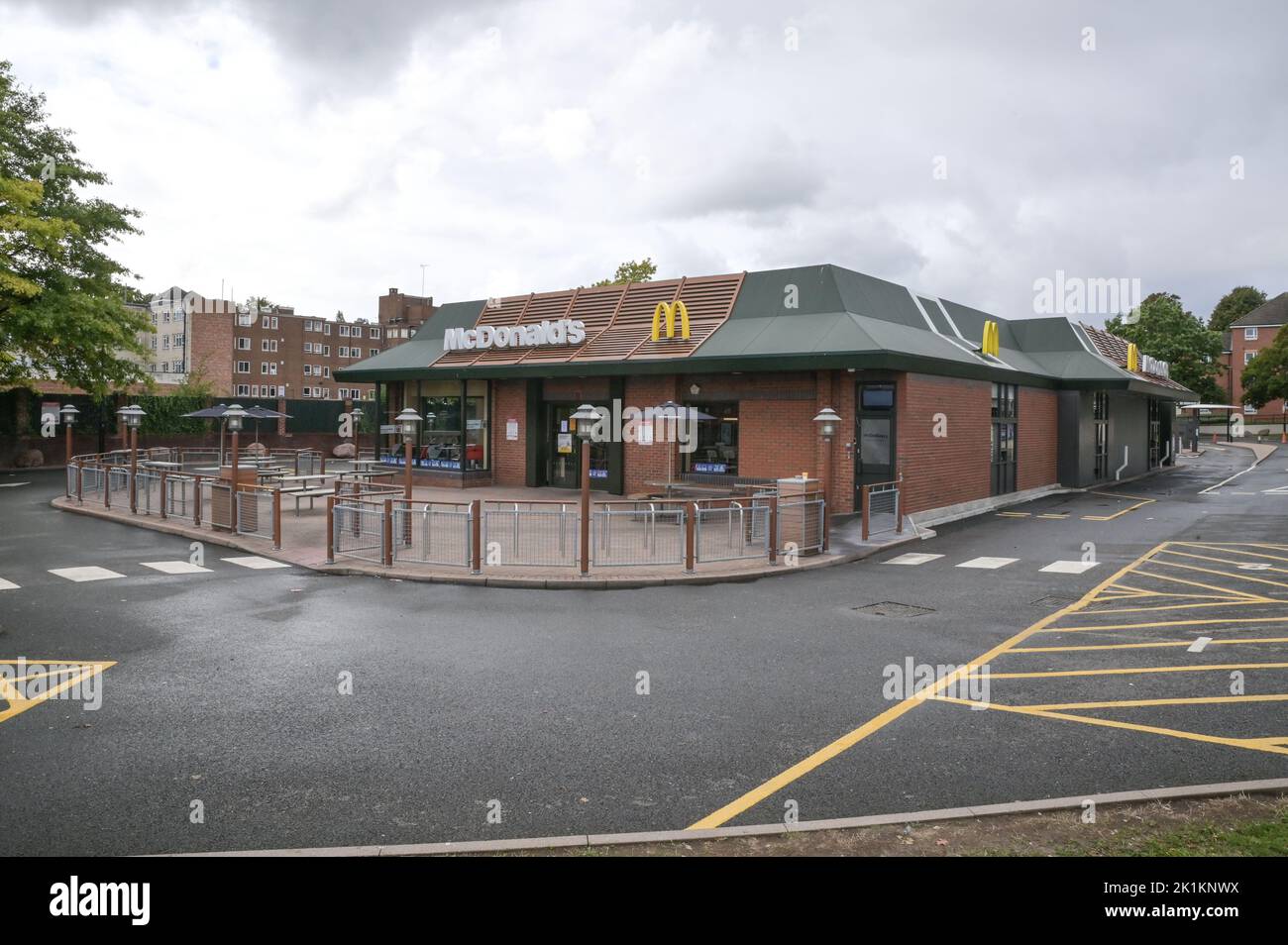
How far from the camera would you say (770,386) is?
22266 millimetres

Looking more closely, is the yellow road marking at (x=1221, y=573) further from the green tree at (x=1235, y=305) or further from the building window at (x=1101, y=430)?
the green tree at (x=1235, y=305)

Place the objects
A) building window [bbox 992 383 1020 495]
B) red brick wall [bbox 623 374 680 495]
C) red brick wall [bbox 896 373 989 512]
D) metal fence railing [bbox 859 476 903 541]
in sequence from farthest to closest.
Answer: building window [bbox 992 383 1020 495]
red brick wall [bbox 623 374 680 495]
red brick wall [bbox 896 373 989 512]
metal fence railing [bbox 859 476 903 541]

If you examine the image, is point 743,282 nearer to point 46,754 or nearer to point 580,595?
point 580,595

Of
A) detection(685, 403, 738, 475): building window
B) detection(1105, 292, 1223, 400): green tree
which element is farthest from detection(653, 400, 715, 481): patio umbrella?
detection(1105, 292, 1223, 400): green tree

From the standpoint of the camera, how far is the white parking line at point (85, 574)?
13.4 meters

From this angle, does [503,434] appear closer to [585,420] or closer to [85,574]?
[585,420]

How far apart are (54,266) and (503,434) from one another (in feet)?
64.2

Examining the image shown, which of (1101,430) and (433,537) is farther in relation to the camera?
(1101,430)

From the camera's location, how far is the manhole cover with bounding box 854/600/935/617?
11.5 metres

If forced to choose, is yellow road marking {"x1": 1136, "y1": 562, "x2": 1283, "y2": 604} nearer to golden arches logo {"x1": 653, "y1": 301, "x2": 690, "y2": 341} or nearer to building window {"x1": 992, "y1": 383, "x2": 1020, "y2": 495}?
building window {"x1": 992, "y1": 383, "x2": 1020, "y2": 495}

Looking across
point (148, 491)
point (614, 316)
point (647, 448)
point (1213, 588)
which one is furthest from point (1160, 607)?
point (148, 491)

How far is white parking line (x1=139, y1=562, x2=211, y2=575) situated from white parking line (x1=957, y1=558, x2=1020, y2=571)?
509 inches
